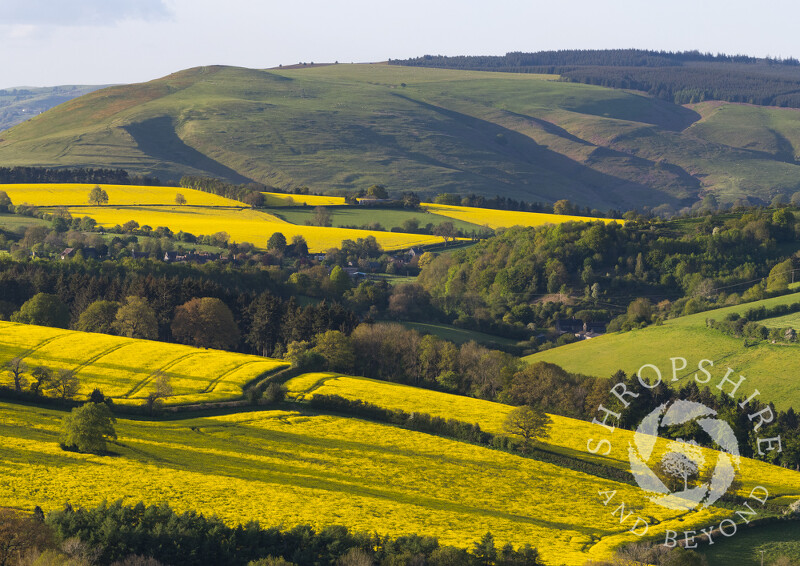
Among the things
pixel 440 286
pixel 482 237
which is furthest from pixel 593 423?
pixel 482 237

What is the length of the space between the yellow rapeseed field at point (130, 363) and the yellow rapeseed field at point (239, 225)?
77015mm

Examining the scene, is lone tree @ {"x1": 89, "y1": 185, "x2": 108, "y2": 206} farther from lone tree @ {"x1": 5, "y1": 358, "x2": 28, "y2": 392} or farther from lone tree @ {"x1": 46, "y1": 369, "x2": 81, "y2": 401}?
lone tree @ {"x1": 46, "y1": 369, "x2": 81, "y2": 401}

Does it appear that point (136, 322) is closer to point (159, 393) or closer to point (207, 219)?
point (159, 393)

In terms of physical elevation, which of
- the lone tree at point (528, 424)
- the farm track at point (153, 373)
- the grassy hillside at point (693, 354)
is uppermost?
the farm track at point (153, 373)

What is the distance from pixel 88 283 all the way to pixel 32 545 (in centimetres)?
7113

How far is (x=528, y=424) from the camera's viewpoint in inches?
2675

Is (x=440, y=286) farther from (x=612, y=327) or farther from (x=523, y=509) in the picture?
(x=523, y=509)

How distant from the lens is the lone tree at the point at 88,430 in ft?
186

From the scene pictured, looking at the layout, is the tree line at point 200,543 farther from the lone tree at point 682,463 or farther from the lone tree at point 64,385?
the lone tree at point 64,385

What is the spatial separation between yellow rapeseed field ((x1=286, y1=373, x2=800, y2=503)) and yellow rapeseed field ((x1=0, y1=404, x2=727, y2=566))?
4772mm

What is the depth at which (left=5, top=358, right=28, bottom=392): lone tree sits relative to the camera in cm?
7019

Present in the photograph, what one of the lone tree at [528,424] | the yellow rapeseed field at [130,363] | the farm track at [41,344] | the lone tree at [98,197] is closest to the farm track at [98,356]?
the yellow rapeseed field at [130,363]

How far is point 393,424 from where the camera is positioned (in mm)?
70562

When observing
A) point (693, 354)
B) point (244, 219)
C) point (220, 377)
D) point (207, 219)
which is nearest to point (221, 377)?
point (220, 377)
